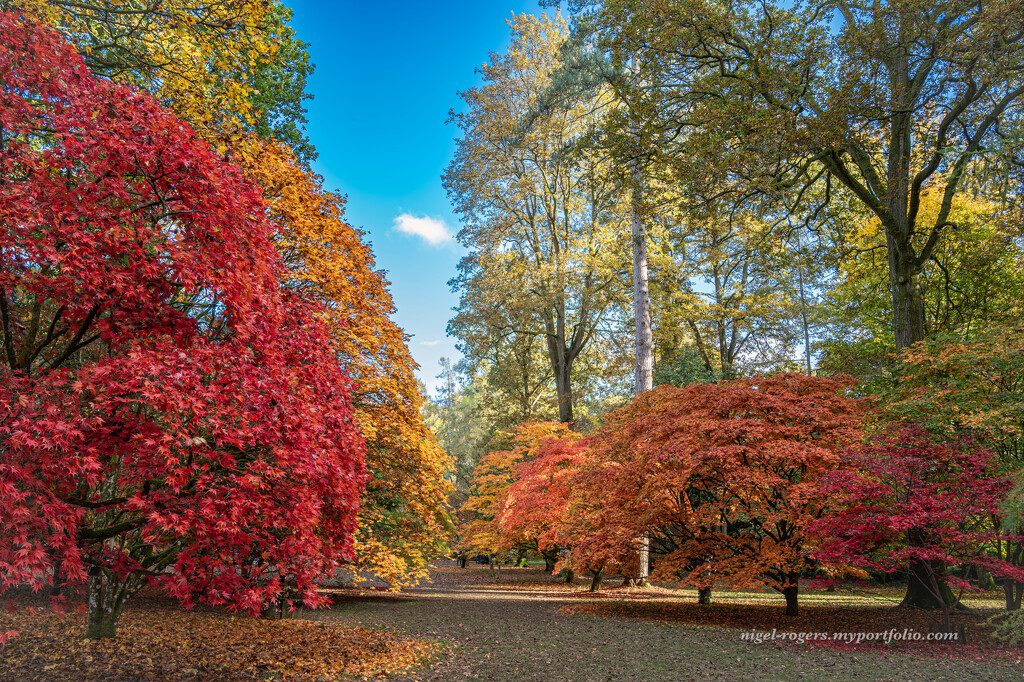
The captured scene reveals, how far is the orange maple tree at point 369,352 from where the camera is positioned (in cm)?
820

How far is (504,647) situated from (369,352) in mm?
4892

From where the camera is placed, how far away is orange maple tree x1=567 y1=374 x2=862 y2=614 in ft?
27.4

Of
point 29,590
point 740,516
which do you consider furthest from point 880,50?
point 29,590

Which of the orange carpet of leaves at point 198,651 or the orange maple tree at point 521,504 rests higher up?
the orange maple tree at point 521,504

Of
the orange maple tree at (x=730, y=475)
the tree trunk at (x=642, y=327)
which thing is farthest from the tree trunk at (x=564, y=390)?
the orange maple tree at (x=730, y=475)

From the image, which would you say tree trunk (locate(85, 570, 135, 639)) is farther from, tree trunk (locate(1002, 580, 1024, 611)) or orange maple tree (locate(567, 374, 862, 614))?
tree trunk (locate(1002, 580, 1024, 611))

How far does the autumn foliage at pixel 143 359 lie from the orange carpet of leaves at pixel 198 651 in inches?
79.9

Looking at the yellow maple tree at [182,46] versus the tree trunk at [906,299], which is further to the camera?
the tree trunk at [906,299]

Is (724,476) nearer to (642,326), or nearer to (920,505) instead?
(920,505)

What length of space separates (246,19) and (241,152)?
168 centimetres

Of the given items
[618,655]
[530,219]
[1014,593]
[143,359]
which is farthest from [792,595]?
[530,219]

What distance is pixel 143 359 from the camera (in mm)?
3668

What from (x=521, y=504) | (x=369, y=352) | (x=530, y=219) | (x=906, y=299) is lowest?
(x=521, y=504)

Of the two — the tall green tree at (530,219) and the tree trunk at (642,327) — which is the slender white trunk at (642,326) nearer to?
the tree trunk at (642,327)
